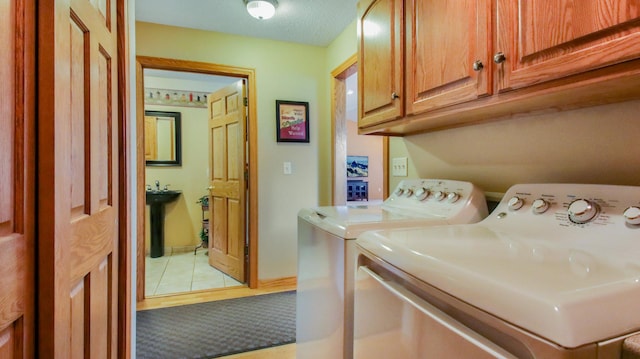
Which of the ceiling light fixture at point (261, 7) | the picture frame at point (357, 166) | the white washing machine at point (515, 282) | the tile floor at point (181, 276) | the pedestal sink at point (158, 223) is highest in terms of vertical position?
the ceiling light fixture at point (261, 7)

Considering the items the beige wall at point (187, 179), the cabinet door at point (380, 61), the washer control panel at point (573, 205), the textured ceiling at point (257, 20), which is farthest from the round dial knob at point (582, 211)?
the beige wall at point (187, 179)

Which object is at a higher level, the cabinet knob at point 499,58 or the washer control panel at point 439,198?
the cabinet knob at point 499,58

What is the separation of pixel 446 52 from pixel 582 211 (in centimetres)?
68

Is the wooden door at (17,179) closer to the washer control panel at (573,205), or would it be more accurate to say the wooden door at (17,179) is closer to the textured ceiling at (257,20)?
the washer control panel at (573,205)

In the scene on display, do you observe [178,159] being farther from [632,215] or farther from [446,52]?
[632,215]

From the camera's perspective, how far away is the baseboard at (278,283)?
2906 millimetres

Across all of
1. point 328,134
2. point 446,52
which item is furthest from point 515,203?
point 328,134

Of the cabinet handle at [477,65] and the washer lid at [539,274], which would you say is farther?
the cabinet handle at [477,65]

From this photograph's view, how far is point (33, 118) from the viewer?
68 cm

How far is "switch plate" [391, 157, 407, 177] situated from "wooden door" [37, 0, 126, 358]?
150 cm

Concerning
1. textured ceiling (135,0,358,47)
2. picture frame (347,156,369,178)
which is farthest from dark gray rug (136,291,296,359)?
picture frame (347,156,369,178)

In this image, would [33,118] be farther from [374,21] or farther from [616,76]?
[374,21]

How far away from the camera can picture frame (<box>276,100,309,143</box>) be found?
2951 mm

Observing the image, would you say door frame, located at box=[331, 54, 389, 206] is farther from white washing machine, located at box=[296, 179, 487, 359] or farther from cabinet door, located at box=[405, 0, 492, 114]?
cabinet door, located at box=[405, 0, 492, 114]
